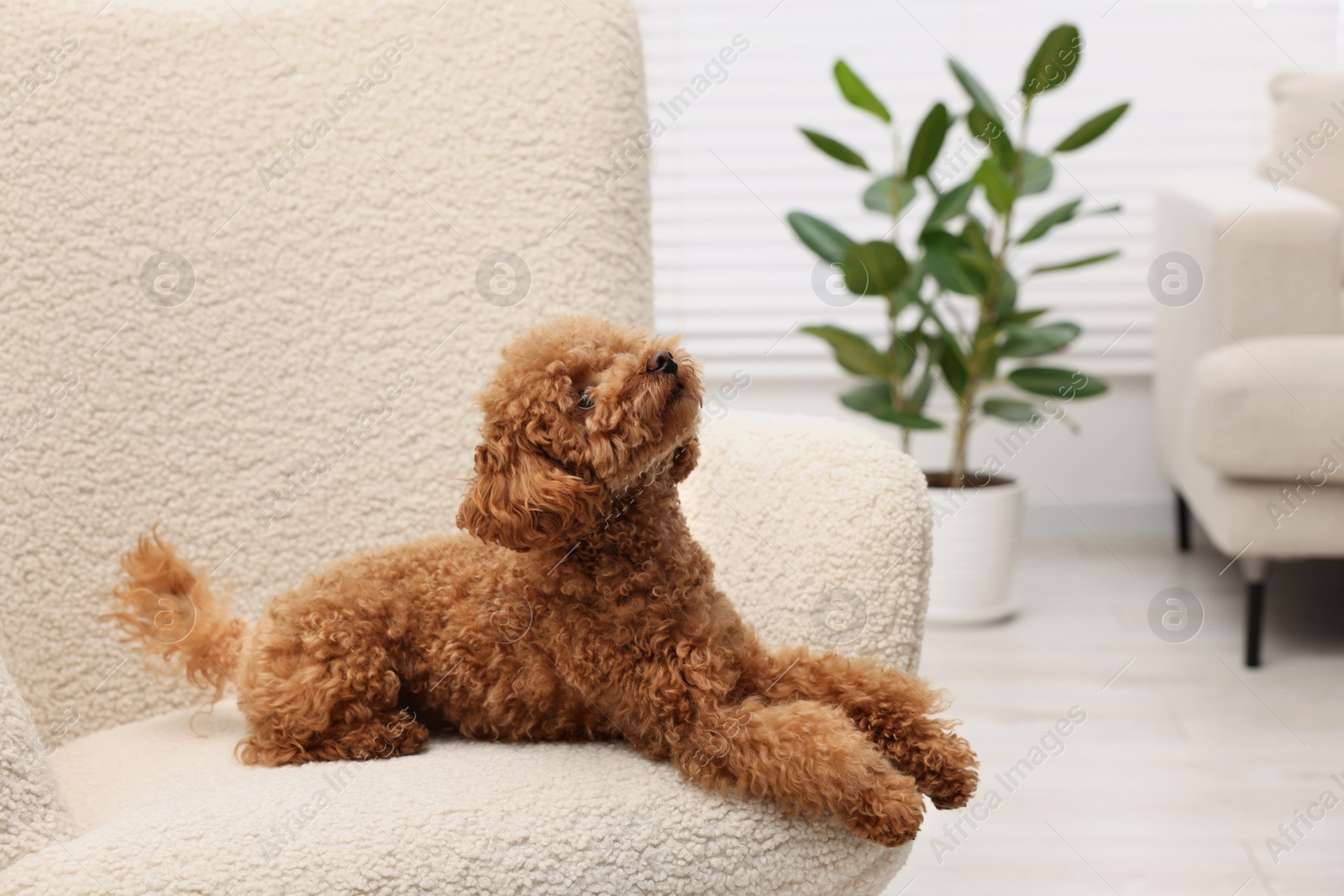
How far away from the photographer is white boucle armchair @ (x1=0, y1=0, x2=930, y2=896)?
1.25m

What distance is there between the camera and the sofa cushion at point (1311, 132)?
248 centimetres

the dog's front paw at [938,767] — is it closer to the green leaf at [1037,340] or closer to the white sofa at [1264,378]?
the white sofa at [1264,378]

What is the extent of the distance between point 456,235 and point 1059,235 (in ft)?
6.74

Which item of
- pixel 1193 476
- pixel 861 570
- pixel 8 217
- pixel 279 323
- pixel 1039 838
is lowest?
pixel 1039 838

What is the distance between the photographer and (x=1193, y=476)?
242cm

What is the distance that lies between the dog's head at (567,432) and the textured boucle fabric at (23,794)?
1.18 feet

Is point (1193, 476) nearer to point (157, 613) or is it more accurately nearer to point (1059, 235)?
point (1059, 235)

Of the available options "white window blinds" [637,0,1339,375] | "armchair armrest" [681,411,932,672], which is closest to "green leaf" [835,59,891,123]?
"white window blinds" [637,0,1339,375]

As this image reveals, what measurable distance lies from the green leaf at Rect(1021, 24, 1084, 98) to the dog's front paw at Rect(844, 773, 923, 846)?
177 centimetres

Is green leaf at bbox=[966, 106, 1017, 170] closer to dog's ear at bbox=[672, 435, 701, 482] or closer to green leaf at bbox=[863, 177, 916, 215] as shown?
green leaf at bbox=[863, 177, 916, 215]

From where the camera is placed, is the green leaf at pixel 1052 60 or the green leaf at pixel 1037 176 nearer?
the green leaf at pixel 1052 60

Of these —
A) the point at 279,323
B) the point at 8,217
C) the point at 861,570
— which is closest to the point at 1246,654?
the point at 861,570

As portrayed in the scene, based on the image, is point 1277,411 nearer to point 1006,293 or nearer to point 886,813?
point 1006,293

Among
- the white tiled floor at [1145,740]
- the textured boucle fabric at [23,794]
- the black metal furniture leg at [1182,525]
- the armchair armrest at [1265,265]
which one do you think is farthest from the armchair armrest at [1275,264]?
the textured boucle fabric at [23,794]
